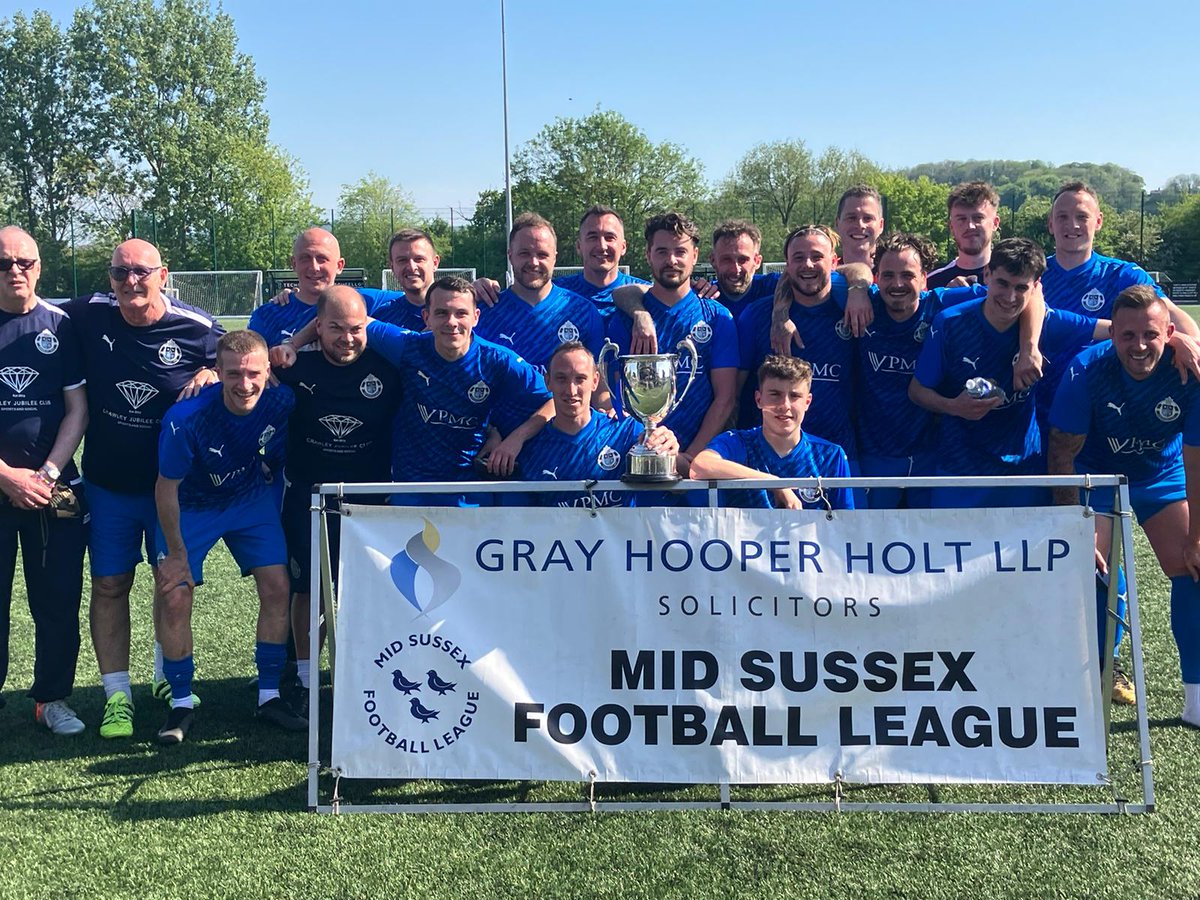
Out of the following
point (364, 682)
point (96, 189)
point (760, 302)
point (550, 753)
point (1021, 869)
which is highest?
point (96, 189)

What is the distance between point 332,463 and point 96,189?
60425 mm

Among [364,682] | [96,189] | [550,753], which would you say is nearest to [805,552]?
[550,753]

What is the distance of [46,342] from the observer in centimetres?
425

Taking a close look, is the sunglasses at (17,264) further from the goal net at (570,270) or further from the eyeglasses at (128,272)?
the goal net at (570,270)

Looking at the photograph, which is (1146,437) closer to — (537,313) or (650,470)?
(650,470)

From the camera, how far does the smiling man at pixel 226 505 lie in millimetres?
4066

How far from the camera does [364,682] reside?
340cm

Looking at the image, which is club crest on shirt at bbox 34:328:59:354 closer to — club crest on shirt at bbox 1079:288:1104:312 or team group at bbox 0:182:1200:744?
team group at bbox 0:182:1200:744

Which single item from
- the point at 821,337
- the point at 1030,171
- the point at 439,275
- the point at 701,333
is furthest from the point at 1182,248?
the point at 1030,171

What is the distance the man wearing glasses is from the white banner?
4.82 feet

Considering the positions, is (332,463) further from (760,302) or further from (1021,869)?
(1021,869)

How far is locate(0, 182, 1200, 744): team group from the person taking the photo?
411cm

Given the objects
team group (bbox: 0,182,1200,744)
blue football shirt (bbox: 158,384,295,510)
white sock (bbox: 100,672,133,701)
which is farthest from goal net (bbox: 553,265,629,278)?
white sock (bbox: 100,672,133,701)

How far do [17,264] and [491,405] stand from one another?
2.02 metres
